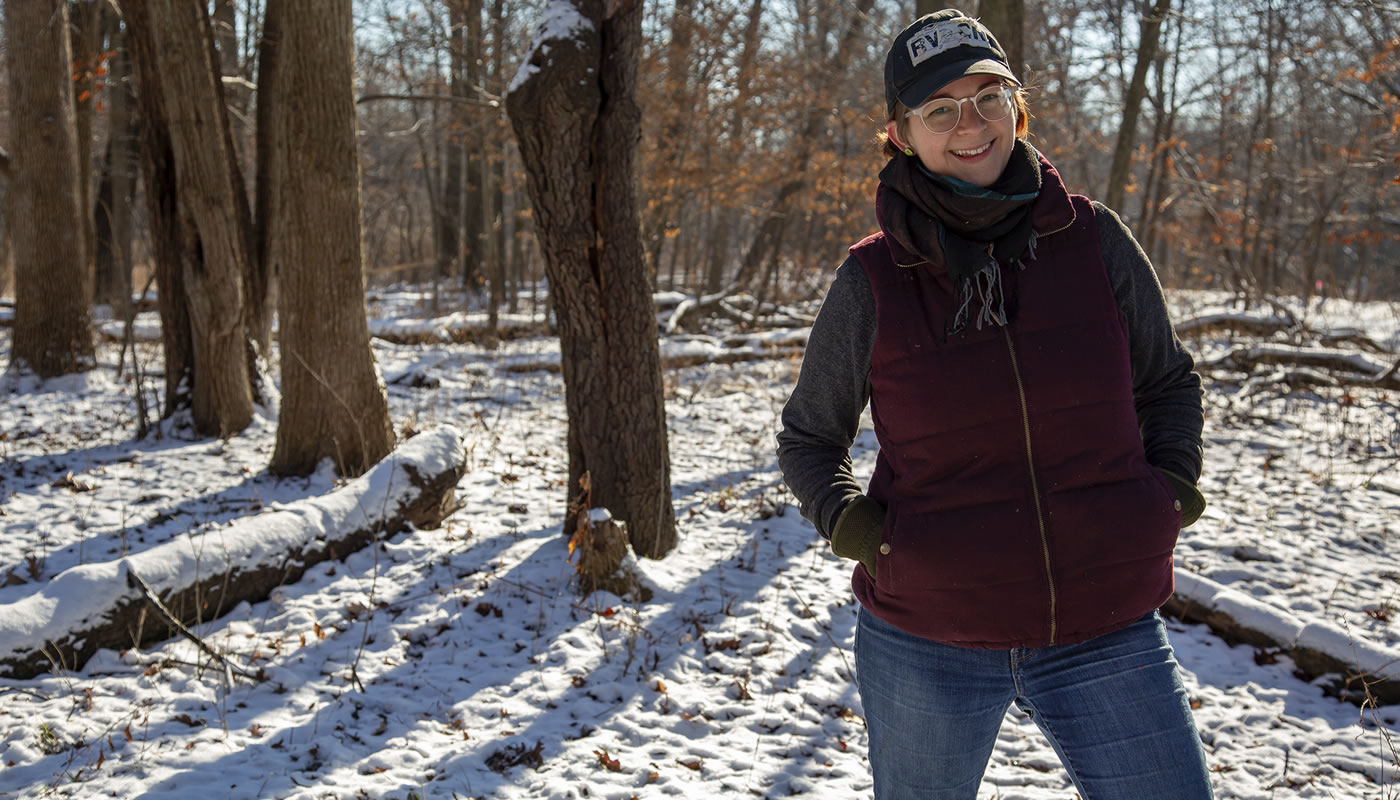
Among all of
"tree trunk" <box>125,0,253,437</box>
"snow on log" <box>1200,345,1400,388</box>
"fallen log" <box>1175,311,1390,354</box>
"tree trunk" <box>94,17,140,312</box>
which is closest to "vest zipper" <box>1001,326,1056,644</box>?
"tree trunk" <box>125,0,253,437</box>

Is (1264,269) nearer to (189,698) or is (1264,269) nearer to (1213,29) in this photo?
(1213,29)

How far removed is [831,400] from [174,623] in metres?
3.34

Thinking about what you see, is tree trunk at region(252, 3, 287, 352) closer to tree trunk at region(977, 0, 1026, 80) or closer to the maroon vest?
tree trunk at region(977, 0, 1026, 80)

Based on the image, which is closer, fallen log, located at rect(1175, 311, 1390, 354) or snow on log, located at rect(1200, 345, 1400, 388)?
snow on log, located at rect(1200, 345, 1400, 388)

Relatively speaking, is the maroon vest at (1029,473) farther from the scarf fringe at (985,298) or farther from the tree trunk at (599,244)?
the tree trunk at (599,244)

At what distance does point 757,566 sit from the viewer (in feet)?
17.1

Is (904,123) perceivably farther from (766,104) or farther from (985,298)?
(766,104)

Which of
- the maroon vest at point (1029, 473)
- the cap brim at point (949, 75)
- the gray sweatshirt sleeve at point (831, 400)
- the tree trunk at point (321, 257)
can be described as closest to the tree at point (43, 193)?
the tree trunk at point (321, 257)

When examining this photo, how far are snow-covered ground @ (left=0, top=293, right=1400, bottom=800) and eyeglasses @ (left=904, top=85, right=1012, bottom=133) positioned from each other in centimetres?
236

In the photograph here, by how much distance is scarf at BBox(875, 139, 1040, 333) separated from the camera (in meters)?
1.71

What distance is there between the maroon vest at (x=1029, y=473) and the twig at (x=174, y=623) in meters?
3.11

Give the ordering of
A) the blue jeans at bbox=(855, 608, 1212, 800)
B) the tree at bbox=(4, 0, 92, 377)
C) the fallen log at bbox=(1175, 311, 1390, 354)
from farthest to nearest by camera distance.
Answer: the fallen log at bbox=(1175, 311, 1390, 354), the tree at bbox=(4, 0, 92, 377), the blue jeans at bbox=(855, 608, 1212, 800)

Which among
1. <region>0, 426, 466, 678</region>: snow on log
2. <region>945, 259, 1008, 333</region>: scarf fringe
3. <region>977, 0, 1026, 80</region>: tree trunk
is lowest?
<region>0, 426, 466, 678</region>: snow on log

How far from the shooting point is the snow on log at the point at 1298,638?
3727mm
